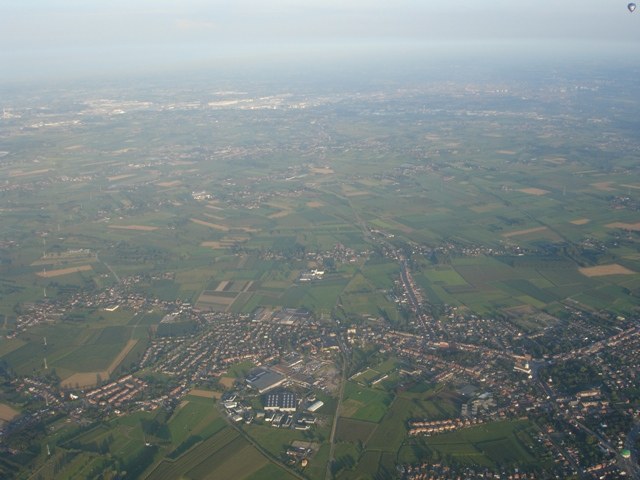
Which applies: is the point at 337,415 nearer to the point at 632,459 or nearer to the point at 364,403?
the point at 364,403

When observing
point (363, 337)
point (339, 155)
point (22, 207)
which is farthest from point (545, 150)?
point (22, 207)

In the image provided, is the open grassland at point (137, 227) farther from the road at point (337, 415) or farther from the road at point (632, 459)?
the road at point (632, 459)

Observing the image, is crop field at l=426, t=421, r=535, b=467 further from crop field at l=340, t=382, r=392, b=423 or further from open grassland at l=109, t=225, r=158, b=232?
open grassland at l=109, t=225, r=158, b=232

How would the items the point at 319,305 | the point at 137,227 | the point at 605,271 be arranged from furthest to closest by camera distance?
1. the point at 137,227
2. the point at 605,271
3. the point at 319,305

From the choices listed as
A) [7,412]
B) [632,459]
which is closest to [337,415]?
[632,459]

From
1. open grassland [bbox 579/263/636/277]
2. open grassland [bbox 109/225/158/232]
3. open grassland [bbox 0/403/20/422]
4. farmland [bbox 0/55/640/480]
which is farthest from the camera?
open grassland [bbox 109/225/158/232]

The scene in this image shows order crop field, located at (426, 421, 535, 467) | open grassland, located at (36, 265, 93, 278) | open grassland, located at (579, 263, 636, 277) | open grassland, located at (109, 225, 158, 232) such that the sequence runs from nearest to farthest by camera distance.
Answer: crop field, located at (426, 421, 535, 467) < open grassland, located at (579, 263, 636, 277) < open grassland, located at (36, 265, 93, 278) < open grassland, located at (109, 225, 158, 232)

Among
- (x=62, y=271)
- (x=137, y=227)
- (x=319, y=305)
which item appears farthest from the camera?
(x=137, y=227)

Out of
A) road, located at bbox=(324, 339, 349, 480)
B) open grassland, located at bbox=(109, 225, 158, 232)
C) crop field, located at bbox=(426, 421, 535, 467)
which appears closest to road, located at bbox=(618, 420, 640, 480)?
crop field, located at bbox=(426, 421, 535, 467)

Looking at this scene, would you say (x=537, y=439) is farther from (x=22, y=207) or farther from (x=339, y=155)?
(x=339, y=155)

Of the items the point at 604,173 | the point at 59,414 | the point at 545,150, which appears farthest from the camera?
the point at 545,150

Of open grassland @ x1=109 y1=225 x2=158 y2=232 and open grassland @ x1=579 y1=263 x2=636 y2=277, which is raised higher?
open grassland @ x1=109 y1=225 x2=158 y2=232
